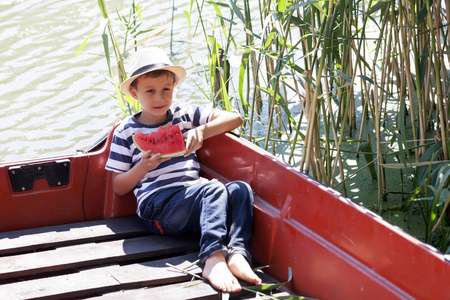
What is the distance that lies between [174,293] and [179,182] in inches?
20.0

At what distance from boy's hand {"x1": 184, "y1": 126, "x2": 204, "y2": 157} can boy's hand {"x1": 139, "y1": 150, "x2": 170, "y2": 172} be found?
142 millimetres

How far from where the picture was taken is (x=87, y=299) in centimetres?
209

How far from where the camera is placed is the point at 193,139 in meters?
2.47

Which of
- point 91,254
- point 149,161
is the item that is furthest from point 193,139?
point 91,254

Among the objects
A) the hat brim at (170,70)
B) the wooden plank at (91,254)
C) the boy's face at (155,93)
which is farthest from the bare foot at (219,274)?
the hat brim at (170,70)

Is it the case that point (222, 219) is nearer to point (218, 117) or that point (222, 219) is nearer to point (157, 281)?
point (157, 281)

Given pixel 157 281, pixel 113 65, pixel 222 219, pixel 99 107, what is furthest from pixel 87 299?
pixel 113 65

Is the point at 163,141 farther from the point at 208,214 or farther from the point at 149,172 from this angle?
the point at 208,214

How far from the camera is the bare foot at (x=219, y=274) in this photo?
6.79 feet

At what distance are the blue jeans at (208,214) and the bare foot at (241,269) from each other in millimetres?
25

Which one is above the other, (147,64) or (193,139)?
(147,64)

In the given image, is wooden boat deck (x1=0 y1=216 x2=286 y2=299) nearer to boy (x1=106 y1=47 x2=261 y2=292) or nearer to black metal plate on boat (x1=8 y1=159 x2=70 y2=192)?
boy (x1=106 y1=47 x2=261 y2=292)

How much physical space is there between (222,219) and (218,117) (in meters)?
0.51

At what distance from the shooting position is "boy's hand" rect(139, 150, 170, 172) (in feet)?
7.64
